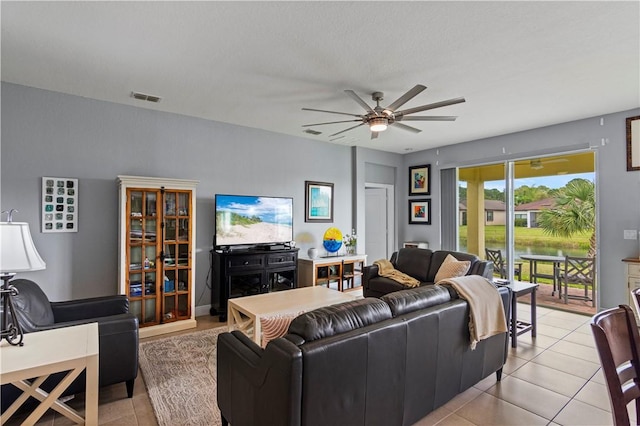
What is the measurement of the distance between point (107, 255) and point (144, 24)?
8.92 ft

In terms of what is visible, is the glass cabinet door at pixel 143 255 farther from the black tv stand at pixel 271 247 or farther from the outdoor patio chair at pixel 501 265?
the outdoor patio chair at pixel 501 265

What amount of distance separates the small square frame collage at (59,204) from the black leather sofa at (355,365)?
283cm

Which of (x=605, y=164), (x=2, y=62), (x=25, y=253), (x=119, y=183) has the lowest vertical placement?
(x=25, y=253)

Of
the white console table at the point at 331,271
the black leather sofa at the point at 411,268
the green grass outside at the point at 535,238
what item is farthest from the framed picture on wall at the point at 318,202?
the green grass outside at the point at 535,238

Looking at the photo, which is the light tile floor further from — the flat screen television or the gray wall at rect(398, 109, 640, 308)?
the flat screen television

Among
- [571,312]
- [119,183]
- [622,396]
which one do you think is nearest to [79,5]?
[119,183]

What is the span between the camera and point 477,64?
287cm

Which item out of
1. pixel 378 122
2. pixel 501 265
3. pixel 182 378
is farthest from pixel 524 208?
pixel 182 378

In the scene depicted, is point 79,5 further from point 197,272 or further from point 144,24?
point 197,272

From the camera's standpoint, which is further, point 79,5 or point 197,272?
point 197,272

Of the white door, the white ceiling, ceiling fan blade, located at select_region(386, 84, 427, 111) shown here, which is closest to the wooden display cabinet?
the white ceiling

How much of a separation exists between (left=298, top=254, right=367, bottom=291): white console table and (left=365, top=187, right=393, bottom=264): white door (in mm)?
1328

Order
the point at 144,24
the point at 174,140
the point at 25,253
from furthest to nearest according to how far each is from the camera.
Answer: the point at 174,140
the point at 144,24
the point at 25,253

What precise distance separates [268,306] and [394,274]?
6.97ft
